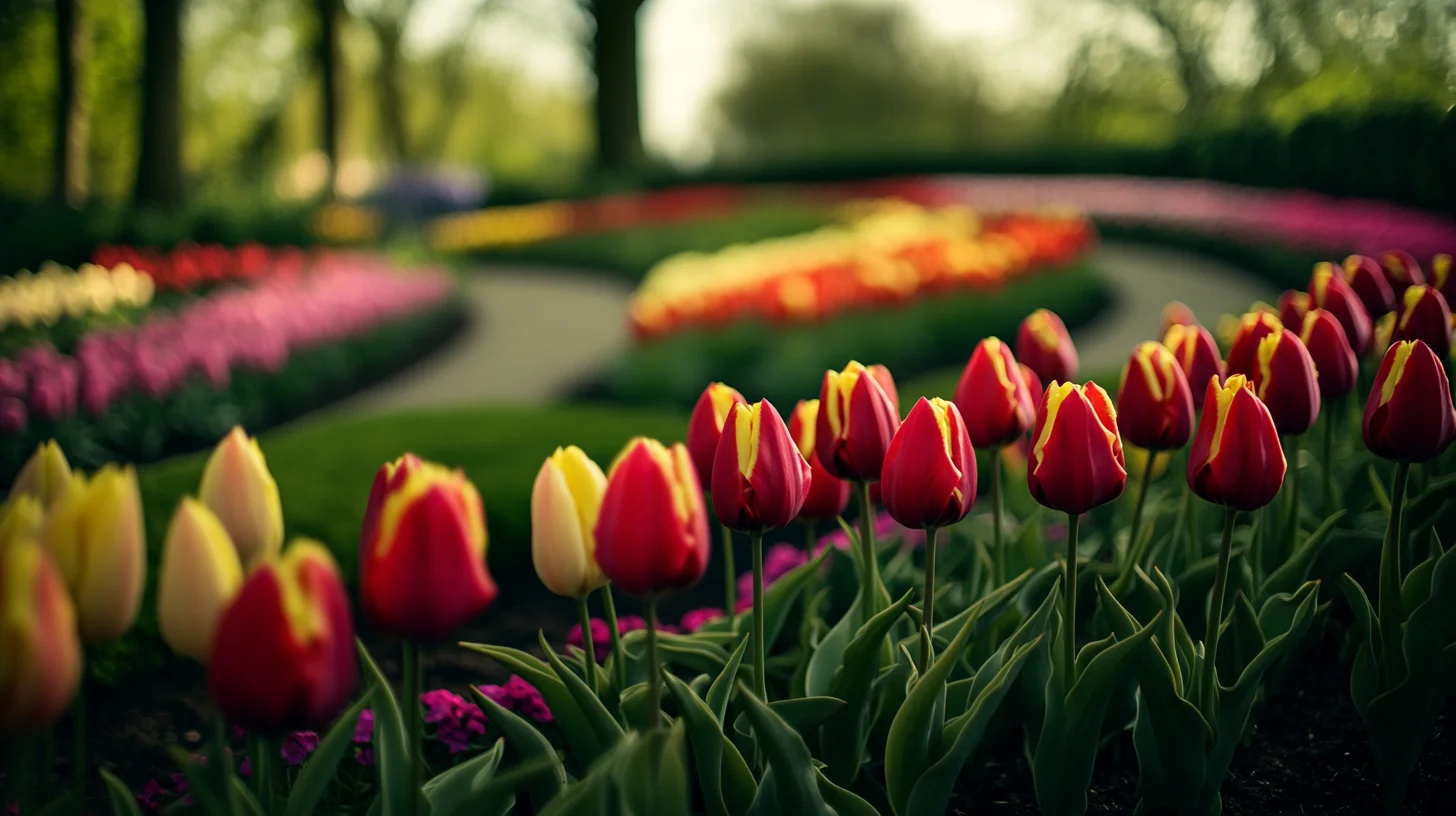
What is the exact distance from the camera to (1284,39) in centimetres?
2523

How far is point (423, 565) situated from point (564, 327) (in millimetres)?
10186

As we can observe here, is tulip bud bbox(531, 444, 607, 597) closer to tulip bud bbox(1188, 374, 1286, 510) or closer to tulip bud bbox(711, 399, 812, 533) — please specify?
tulip bud bbox(711, 399, 812, 533)

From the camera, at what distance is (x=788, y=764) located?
1769 mm

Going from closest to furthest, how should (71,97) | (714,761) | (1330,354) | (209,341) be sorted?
1. (714,761)
2. (1330,354)
3. (209,341)
4. (71,97)

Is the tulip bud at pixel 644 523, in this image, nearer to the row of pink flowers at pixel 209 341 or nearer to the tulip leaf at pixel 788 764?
the tulip leaf at pixel 788 764

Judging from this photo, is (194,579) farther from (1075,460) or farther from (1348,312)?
(1348,312)

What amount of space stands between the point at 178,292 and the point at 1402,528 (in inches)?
369

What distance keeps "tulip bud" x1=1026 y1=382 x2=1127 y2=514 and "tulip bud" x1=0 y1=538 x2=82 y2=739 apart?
137 centimetres

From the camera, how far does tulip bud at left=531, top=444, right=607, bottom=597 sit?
176 cm

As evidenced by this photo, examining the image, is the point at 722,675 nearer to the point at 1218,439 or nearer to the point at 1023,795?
the point at 1023,795

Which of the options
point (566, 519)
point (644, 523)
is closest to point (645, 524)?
point (644, 523)

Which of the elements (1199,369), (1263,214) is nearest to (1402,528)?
(1199,369)

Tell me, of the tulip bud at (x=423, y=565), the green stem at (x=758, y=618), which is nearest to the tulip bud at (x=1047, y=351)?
the green stem at (x=758, y=618)

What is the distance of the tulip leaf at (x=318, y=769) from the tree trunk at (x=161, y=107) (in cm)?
1359
